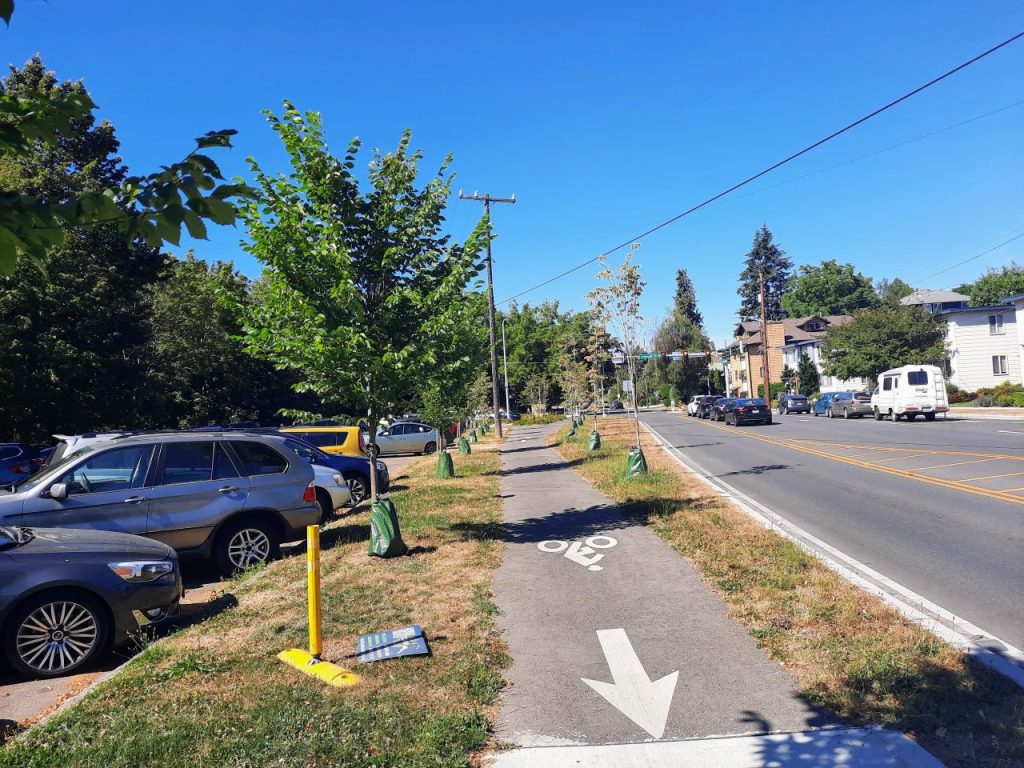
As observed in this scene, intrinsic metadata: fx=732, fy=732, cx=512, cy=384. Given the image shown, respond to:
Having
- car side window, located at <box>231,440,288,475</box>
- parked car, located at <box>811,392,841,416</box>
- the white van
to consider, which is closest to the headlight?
car side window, located at <box>231,440,288,475</box>

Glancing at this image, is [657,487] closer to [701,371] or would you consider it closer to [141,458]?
[141,458]

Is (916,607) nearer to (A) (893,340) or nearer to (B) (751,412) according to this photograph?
(B) (751,412)

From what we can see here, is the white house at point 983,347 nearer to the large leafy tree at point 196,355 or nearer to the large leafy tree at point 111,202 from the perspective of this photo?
the large leafy tree at point 196,355

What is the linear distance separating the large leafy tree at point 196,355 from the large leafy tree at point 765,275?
84.5 metres

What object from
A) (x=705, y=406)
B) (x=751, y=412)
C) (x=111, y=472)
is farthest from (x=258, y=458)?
(x=705, y=406)

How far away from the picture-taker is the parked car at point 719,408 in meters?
42.3

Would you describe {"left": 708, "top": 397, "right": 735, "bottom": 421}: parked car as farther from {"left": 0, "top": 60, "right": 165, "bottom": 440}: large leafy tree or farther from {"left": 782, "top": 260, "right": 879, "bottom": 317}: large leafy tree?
{"left": 782, "top": 260, "right": 879, "bottom": 317}: large leafy tree

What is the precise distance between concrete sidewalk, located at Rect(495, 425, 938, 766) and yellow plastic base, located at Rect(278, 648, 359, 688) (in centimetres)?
109

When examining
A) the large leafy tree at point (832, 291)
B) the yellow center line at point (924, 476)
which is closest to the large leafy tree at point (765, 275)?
the large leafy tree at point (832, 291)

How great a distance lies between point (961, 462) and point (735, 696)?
1402cm

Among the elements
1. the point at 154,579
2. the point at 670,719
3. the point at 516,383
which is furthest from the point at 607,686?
the point at 516,383

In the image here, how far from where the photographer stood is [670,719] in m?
4.43

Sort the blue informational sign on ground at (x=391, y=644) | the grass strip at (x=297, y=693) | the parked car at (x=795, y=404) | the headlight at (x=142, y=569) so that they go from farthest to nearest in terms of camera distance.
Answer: the parked car at (x=795, y=404) < the headlight at (x=142, y=569) < the blue informational sign on ground at (x=391, y=644) < the grass strip at (x=297, y=693)

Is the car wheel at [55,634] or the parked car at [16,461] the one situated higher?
the parked car at [16,461]
